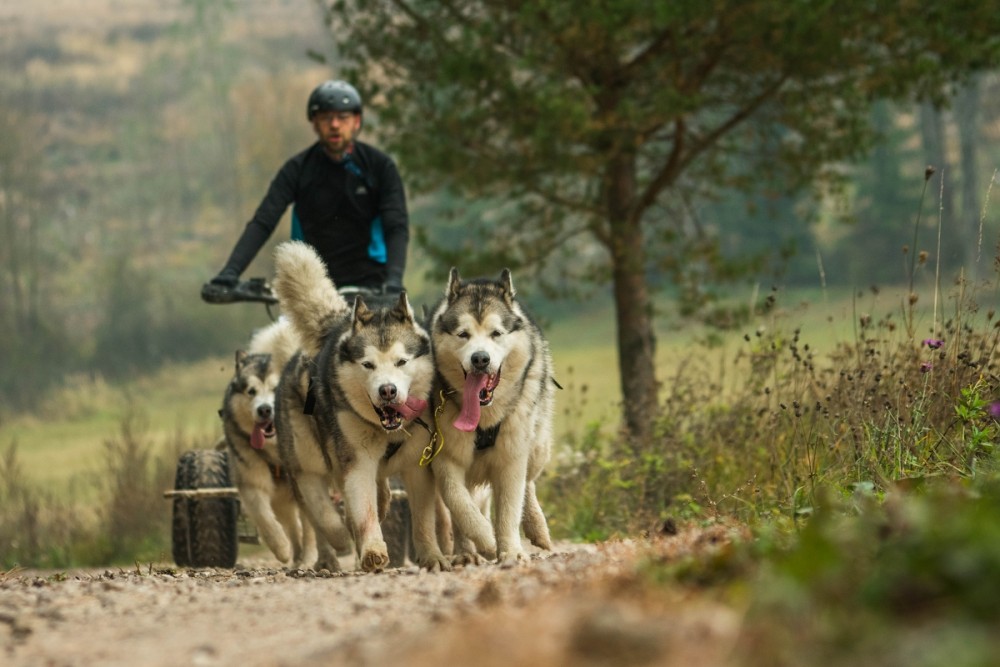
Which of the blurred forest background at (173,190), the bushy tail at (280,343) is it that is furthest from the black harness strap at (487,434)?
the blurred forest background at (173,190)

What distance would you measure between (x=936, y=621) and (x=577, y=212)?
1221 cm

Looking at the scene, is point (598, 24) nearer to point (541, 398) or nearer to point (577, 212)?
point (577, 212)

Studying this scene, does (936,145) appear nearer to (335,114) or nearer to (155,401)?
(155,401)

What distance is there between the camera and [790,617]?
3.29 m

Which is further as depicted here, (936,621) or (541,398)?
(541,398)

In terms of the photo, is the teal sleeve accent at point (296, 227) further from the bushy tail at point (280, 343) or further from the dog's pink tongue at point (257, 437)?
the dog's pink tongue at point (257, 437)

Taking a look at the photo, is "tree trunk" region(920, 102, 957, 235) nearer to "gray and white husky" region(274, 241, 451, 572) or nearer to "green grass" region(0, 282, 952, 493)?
"green grass" region(0, 282, 952, 493)

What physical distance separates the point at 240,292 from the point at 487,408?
2.18 m

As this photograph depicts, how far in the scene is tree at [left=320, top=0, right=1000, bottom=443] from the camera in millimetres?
13477

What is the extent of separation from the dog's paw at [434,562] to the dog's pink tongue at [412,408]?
769 mm

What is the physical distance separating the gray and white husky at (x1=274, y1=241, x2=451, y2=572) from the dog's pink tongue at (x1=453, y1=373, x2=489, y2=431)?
27 cm

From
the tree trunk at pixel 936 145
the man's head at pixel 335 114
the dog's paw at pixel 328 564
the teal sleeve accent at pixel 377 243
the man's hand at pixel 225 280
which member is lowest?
the dog's paw at pixel 328 564

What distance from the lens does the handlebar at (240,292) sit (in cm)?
866

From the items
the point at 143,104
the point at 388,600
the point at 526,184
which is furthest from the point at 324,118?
the point at 143,104
